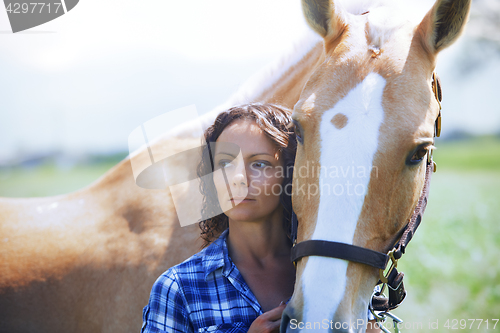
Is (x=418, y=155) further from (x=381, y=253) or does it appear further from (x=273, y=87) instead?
(x=273, y=87)

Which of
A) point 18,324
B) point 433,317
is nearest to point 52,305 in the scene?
point 18,324

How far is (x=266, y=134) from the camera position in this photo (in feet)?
6.22

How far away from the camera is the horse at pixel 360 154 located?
133 centimetres

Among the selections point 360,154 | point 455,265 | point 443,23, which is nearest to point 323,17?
point 443,23

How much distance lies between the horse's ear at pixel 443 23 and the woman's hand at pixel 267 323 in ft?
4.75

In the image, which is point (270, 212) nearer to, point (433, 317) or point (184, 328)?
point (184, 328)

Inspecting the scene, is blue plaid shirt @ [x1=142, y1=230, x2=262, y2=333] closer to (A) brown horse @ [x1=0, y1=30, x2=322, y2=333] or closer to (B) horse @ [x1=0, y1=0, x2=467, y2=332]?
(B) horse @ [x1=0, y1=0, x2=467, y2=332]

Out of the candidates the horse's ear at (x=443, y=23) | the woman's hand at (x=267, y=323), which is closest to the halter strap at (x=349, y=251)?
the woman's hand at (x=267, y=323)

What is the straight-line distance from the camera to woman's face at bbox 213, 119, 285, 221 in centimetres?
180

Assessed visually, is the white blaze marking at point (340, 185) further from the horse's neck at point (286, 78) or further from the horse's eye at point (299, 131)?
the horse's neck at point (286, 78)

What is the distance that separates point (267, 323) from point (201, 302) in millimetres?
354

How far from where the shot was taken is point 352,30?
5.91ft

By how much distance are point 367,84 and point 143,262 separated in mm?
1896

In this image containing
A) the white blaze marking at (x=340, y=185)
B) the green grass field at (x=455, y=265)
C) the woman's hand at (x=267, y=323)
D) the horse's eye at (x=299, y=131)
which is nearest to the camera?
the white blaze marking at (x=340, y=185)
